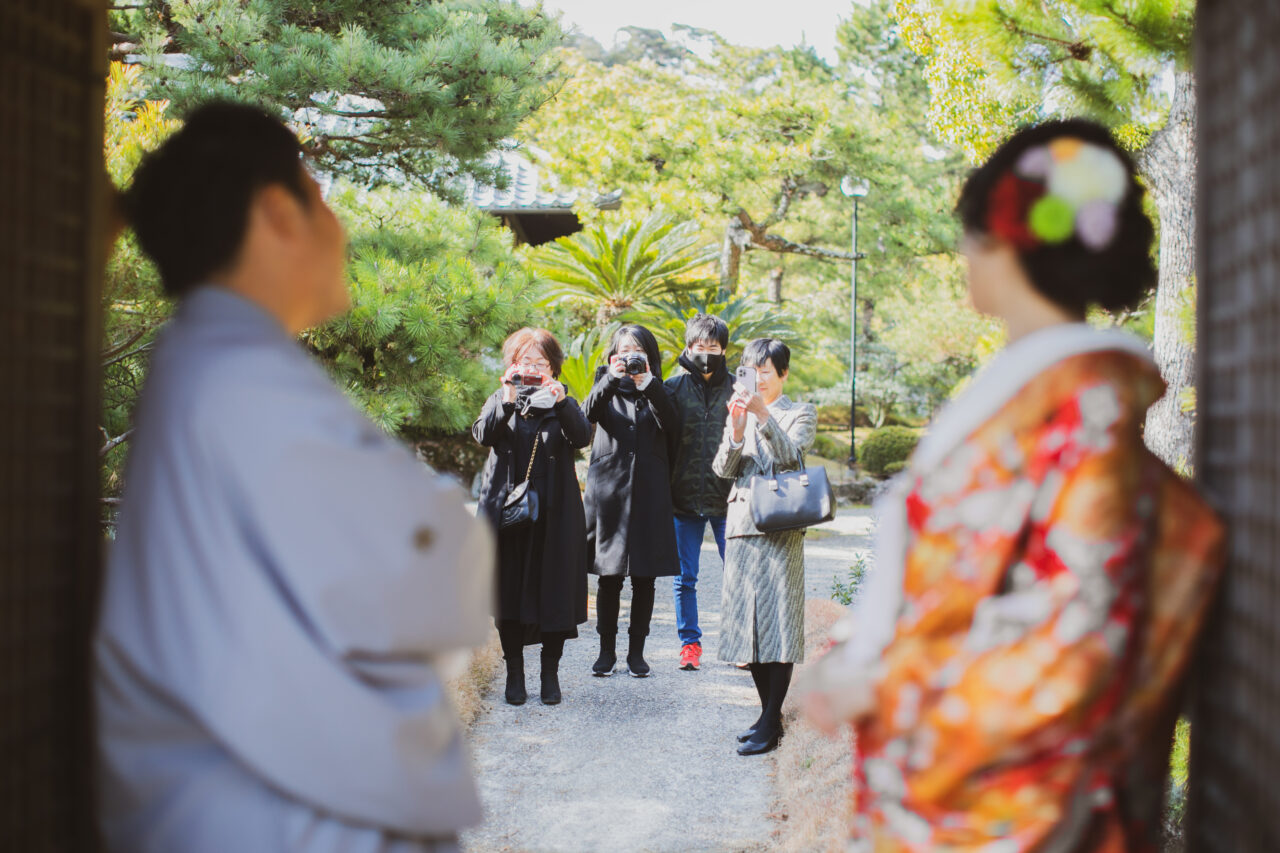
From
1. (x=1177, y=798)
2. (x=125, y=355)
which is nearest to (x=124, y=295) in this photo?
(x=125, y=355)

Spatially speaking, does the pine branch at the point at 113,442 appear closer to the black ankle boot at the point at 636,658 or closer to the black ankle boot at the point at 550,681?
the black ankle boot at the point at 550,681

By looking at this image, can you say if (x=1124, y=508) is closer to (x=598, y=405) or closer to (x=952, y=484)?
(x=952, y=484)

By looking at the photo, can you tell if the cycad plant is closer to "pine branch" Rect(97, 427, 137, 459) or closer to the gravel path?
the gravel path

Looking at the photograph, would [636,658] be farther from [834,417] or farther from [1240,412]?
[834,417]

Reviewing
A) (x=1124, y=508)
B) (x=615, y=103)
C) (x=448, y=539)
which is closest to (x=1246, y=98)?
(x=1124, y=508)

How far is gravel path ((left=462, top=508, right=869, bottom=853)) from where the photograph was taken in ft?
11.8

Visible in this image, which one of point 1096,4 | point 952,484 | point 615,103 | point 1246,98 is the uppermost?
point 615,103

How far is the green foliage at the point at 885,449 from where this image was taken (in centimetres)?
1752

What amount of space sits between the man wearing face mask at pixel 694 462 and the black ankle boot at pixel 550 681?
922mm

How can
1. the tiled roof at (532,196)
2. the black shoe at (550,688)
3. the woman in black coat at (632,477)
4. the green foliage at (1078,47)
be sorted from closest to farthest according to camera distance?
the green foliage at (1078,47) < the black shoe at (550,688) < the woman in black coat at (632,477) < the tiled roof at (532,196)

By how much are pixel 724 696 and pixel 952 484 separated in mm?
4130

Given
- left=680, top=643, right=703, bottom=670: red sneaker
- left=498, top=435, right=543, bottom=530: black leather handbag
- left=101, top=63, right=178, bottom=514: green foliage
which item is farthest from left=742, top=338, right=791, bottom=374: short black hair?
left=101, top=63, right=178, bottom=514: green foliage

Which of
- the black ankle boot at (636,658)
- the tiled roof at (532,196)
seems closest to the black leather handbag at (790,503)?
the black ankle boot at (636,658)

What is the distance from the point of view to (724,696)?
532 centimetres
